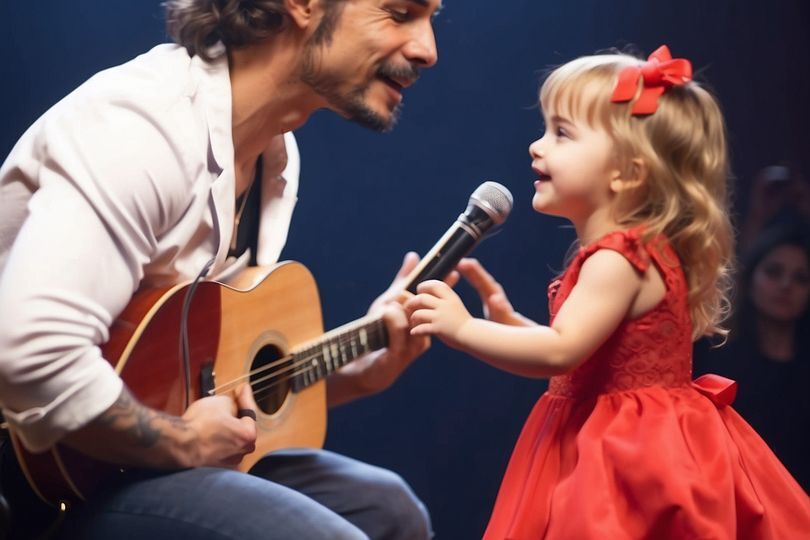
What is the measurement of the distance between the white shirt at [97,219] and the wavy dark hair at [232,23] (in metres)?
0.08

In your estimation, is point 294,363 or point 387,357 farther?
point 387,357

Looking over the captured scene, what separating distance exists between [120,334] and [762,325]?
5.53 ft

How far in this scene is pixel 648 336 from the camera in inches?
59.6

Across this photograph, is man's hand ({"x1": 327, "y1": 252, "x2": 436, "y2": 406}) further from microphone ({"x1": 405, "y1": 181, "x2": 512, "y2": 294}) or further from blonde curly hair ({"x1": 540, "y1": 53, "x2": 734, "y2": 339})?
blonde curly hair ({"x1": 540, "y1": 53, "x2": 734, "y2": 339})

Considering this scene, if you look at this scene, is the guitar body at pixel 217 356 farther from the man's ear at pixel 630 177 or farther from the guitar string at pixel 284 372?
the man's ear at pixel 630 177

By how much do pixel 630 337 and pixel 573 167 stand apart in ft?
0.90

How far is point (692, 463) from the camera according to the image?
1.42m

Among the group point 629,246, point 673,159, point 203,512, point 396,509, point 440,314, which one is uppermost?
point 673,159

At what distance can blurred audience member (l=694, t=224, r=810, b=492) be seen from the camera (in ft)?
8.08

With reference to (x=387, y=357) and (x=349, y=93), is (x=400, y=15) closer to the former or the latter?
(x=349, y=93)

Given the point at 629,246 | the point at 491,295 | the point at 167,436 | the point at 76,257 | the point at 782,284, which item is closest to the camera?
the point at 76,257

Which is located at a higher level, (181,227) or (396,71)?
(396,71)

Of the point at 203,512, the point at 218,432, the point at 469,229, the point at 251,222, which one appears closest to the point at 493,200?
the point at 469,229

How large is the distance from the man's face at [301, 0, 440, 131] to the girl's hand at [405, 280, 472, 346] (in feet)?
1.19
